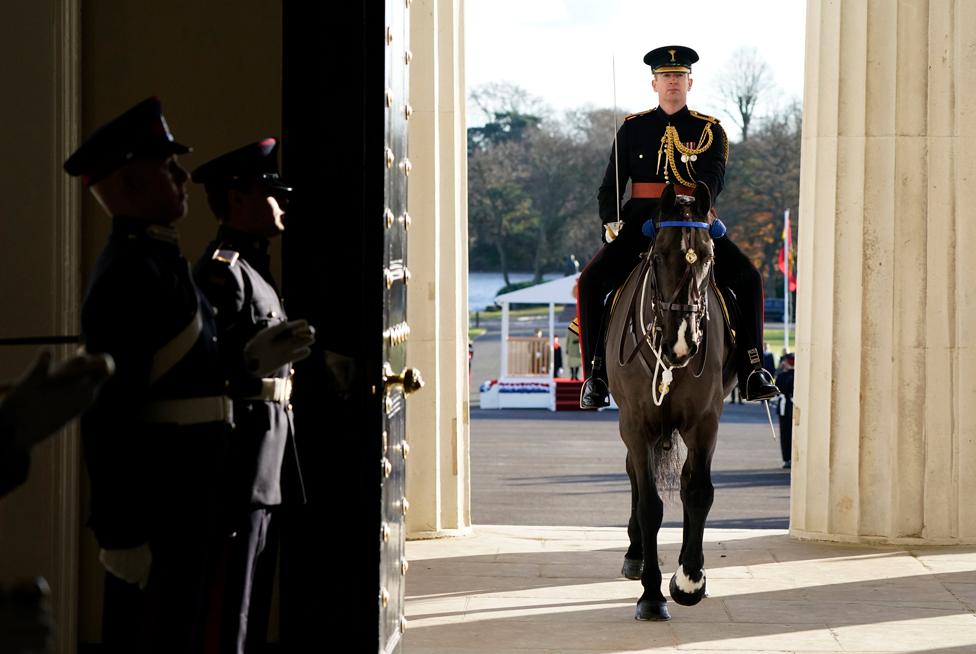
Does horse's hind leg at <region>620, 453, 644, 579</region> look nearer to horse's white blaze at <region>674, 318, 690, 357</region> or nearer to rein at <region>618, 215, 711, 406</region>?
rein at <region>618, 215, 711, 406</region>

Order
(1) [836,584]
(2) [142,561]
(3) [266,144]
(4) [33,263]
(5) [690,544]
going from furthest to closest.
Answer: (1) [836,584]
(5) [690,544]
(4) [33,263]
(3) [266,144]
(2) [142,561]

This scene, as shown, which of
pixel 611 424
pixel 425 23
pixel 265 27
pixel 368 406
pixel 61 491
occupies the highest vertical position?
pixel 425 23

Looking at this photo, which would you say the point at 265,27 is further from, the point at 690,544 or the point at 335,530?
the point at 690,544

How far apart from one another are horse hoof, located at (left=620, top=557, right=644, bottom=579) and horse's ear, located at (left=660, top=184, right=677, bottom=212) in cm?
239

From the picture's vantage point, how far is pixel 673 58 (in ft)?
29.4

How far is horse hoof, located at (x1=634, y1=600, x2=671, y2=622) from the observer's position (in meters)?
7.96

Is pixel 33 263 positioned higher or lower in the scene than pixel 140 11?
lower

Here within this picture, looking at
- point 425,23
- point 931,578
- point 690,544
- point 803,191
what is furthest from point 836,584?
point 425,23

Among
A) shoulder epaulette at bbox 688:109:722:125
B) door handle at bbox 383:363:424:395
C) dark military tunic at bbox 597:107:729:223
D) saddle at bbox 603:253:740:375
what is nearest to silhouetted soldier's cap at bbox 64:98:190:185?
door handle at bbox 383:363:424:395

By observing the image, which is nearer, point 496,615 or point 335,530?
point 335,530

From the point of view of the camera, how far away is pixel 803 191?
11.4 meters

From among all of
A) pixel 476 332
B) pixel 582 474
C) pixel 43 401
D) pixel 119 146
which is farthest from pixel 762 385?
pixel 476 332

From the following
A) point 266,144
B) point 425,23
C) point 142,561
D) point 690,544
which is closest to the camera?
point 142,561

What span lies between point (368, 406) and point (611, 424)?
75.7 ft
